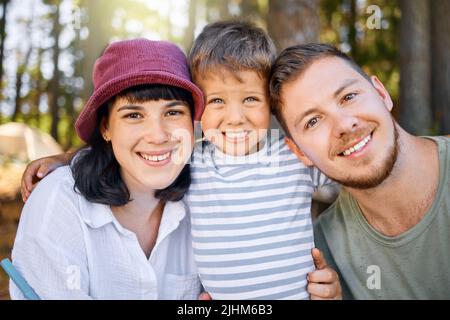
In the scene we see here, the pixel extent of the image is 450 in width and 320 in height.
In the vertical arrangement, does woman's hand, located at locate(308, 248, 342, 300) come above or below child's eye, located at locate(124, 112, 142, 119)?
below

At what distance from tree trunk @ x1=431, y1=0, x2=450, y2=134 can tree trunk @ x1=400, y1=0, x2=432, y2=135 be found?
5 centimetres

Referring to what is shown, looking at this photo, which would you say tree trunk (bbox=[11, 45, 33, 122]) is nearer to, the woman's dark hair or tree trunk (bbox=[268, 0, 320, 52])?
tree trunk (bbox=[268, 0, 320, 52])

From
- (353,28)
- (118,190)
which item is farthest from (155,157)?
(353,28)

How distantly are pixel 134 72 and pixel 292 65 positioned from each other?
597 mm

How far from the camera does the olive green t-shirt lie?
1.64 metres

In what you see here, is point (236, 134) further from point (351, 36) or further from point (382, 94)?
point (351, 36)

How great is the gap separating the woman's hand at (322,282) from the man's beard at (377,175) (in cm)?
30

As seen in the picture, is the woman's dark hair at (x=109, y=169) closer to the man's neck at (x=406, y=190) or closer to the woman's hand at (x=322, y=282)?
the woman's hand at (x=322, y=282)

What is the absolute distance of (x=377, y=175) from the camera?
1652mm

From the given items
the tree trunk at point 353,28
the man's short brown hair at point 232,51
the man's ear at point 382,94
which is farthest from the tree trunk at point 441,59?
the tree trunk at point 353,28

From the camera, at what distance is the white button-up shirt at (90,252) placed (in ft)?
5.14

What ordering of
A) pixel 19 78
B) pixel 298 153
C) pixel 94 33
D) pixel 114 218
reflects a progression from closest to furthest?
pixel 114 218
pixel 298 153
pixel 94 33
pixel 19 78

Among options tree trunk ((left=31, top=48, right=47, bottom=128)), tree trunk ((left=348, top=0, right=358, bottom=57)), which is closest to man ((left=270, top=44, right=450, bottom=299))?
tree trunk ((left=348, top=0, right=358, bottom=57))
